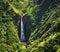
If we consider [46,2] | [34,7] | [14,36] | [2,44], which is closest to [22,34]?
[34,7]

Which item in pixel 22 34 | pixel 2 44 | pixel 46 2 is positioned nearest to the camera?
pixel 2 44

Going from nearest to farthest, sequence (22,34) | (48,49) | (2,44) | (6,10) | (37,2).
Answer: (48,49), (2,44), (6,10), (37,2), (22,34)

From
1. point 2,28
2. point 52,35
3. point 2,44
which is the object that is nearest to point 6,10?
point 2,28

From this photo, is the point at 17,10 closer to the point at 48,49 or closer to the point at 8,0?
the point at 8,0

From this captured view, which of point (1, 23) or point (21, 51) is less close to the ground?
point (1, 23)

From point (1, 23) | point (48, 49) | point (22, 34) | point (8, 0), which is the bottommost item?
point (22, 34)

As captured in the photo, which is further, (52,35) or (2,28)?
(2,28)
